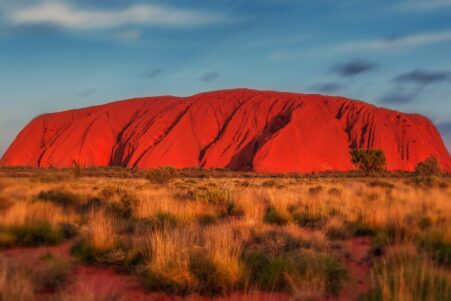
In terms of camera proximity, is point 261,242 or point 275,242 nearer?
point 275,242

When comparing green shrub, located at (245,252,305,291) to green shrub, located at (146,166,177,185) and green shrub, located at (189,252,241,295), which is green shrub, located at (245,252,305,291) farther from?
green shrub, located at (146,166,177,185)

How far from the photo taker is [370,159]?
Result: 42312 mm

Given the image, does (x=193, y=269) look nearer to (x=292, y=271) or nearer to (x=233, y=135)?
(x=292, y=271)

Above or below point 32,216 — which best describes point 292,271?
below

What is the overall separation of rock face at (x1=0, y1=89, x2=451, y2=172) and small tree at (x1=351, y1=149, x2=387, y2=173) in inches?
536

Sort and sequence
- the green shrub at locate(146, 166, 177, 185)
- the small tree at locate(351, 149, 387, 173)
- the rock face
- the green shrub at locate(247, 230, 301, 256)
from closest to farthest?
the green shrub at locate(247, 230, 301, 256)
the green shrub at locate(146, 166, 177, 185)
the small tree at locate(351, 149, 387, 173)
the rock face

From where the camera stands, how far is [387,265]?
18.7 ft

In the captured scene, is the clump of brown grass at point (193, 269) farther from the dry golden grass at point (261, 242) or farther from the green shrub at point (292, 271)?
the green shrub at point (292, 271)

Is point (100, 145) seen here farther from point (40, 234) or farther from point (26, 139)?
point (40, 234)

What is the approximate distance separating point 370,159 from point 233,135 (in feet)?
77.6

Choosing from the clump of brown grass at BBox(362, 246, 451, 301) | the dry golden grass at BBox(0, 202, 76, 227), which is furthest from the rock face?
the clump of brown grass at BBox(362, 246, 451, 301)

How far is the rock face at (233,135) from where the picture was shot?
193ft

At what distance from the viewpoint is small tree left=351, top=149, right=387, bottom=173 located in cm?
4234

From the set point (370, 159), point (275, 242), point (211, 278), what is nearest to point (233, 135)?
point (370, 159)
